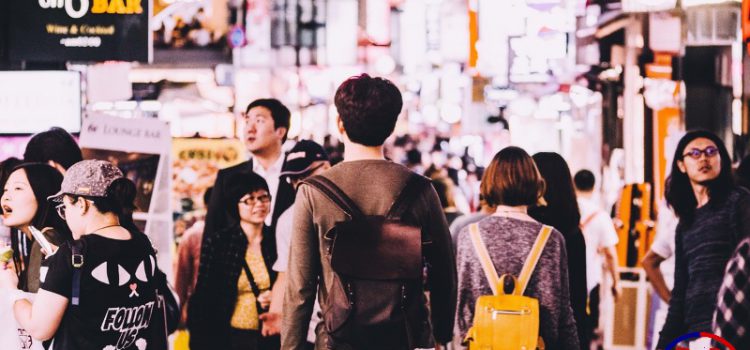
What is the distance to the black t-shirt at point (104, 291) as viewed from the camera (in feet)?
15.1

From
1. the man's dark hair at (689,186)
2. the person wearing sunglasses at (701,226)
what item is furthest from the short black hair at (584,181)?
the person wearing sunglasses at (701,226)

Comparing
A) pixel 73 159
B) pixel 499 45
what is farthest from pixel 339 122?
pixel 499 45

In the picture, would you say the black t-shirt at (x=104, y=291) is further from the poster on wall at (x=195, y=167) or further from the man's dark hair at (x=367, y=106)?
the poster on wall at (x=195, y=167)

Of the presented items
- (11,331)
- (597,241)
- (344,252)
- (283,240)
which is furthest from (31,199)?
(597,241)

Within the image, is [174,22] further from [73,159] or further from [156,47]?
[73,159]

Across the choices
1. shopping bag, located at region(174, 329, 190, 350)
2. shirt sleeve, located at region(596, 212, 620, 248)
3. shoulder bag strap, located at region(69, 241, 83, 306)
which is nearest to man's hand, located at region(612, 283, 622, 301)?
shirt sleeve, located at region(596, 212, 620, 248)

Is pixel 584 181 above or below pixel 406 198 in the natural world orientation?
below

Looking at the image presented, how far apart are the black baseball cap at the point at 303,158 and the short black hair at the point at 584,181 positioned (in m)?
4.88

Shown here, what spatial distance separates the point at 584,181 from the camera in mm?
11477

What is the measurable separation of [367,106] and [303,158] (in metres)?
2.82

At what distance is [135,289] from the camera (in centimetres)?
482

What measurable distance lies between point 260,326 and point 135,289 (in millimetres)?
1787

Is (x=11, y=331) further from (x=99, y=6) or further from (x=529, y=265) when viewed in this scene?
(x=99, y=6)

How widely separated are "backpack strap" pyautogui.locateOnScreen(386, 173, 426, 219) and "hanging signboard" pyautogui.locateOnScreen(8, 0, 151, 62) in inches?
182
